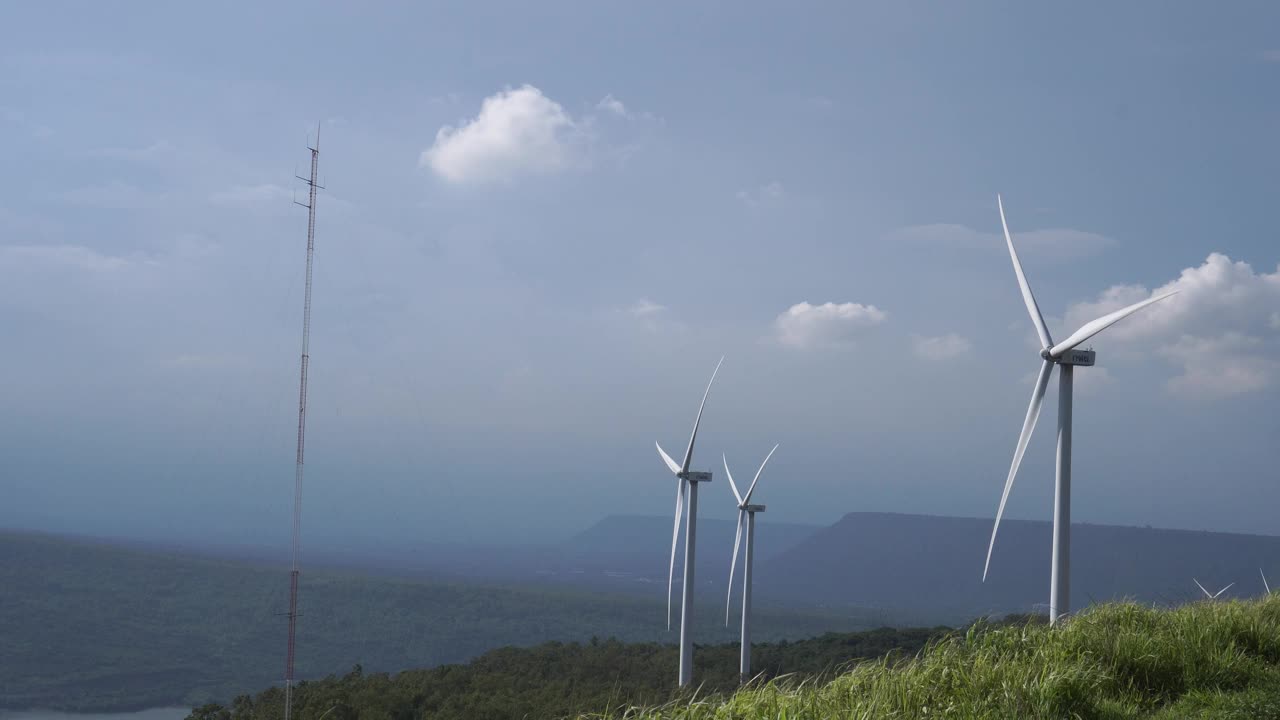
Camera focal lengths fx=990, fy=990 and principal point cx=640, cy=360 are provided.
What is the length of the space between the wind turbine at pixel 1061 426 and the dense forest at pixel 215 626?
377 feet

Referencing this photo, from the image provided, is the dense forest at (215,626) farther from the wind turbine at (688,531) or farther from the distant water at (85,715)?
the wind turbine at (688,531)

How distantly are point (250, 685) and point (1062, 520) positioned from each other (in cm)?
12683

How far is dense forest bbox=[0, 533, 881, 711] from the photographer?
124m

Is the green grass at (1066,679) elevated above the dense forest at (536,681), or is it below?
above

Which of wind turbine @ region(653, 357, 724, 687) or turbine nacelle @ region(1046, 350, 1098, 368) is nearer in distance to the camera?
turbine nacelle @ region(1046, 350, 1098, 368)

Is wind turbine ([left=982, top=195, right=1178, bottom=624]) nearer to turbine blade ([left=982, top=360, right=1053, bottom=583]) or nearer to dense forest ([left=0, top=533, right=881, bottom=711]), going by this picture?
turbine blade ([left=982, top=360, right=1053, bottom=583])

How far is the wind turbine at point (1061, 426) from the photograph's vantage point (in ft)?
56.1

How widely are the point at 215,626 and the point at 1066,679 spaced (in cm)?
17559

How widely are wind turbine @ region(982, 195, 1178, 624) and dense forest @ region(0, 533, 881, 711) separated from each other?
4521 inches

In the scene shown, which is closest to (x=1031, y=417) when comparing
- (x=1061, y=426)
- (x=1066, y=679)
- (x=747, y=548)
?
(x=1061, y=426)

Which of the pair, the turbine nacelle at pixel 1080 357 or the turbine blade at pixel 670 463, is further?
the turbine blade at pixel 670 463

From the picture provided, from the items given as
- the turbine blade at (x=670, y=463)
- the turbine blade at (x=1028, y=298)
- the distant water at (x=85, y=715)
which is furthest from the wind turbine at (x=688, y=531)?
the distant water at (x=85, y=715)

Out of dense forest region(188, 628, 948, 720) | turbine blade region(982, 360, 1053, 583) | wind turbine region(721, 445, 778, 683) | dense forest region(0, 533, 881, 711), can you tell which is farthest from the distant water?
turbine blade region(982, 360, 1053, 583)

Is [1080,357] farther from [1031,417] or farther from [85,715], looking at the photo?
[85,715]
